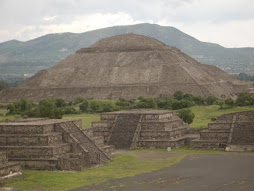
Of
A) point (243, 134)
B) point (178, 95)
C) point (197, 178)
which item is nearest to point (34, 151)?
point (197, 178)

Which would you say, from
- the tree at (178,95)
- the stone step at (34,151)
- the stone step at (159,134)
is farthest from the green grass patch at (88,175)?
the tree at (178,95)

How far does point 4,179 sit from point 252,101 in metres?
52.2

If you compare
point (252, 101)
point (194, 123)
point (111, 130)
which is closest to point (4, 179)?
point (111, 130)

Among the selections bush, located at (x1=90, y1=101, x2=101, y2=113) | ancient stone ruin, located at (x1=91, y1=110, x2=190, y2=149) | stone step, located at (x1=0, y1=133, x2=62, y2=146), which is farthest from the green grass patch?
bush, located at (x1=90, y1=101, x2=101, y2=113)

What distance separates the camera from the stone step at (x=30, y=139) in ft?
135

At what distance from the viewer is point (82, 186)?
111 ft

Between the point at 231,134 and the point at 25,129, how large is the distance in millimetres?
17435

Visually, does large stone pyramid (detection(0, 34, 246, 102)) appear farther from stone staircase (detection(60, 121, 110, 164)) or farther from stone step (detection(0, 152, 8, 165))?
stone step (detection(0, 152, 8, 165))

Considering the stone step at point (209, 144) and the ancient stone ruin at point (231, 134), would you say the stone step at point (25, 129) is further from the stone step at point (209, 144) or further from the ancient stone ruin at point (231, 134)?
the ancient stone ruin at point (231, 134)

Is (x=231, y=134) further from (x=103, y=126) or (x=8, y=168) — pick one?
(x=8, y=168)

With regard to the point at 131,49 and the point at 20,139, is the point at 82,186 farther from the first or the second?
the point at 131,49

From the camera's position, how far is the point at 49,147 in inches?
1588

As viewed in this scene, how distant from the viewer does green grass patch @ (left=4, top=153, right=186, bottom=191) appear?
34.5 m

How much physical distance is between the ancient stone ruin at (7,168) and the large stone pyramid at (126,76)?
81.4 metres
